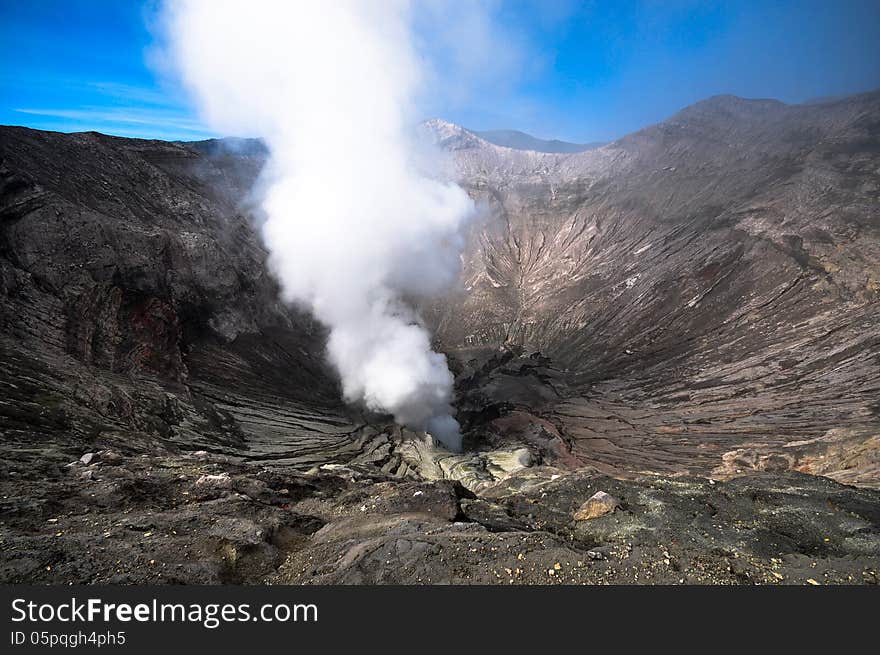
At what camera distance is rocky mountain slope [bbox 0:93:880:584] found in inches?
463

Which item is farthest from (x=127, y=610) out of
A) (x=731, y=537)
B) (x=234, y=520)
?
(x=731, y=537)

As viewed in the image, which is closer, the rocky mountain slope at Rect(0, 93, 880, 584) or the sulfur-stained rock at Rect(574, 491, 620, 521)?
the rocky mountain slope at Rect(0, 93, 880, 584)

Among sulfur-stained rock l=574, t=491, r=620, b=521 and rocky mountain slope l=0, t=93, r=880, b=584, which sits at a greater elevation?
rocky mountain slope l=0, t=93, r=880, b=584

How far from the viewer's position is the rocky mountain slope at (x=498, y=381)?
38.6ft

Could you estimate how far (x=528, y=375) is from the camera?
6450 centimetres

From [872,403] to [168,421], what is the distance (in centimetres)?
5604

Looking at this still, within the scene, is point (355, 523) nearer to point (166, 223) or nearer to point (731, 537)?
point (731, 537)

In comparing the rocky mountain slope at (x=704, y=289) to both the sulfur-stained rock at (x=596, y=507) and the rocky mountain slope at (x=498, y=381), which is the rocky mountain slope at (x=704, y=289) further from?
the sulfur-stained rock at (x=596, y=507)

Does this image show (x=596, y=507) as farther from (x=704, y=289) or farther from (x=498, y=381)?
(x=704, y=289)

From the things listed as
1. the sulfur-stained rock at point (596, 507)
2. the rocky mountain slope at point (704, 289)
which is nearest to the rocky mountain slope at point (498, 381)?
the sulfur-stained rock at point (596, 507)

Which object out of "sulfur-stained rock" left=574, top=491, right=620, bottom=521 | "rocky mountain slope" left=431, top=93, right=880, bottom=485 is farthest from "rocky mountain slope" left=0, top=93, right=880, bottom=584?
"rocky mountain slope" left=431, top=93, right=880, bottom=485

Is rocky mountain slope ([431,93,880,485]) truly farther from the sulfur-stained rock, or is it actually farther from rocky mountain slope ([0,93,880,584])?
the sulfur-stained rock

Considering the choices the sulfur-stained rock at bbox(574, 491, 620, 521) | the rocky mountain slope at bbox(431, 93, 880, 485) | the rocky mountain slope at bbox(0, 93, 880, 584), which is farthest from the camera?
the rocky mountain slope at bbox(431, 93, 880, 485)

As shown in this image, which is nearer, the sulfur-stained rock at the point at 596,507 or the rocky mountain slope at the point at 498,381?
the rocky mountain slope at the point at 498,381
